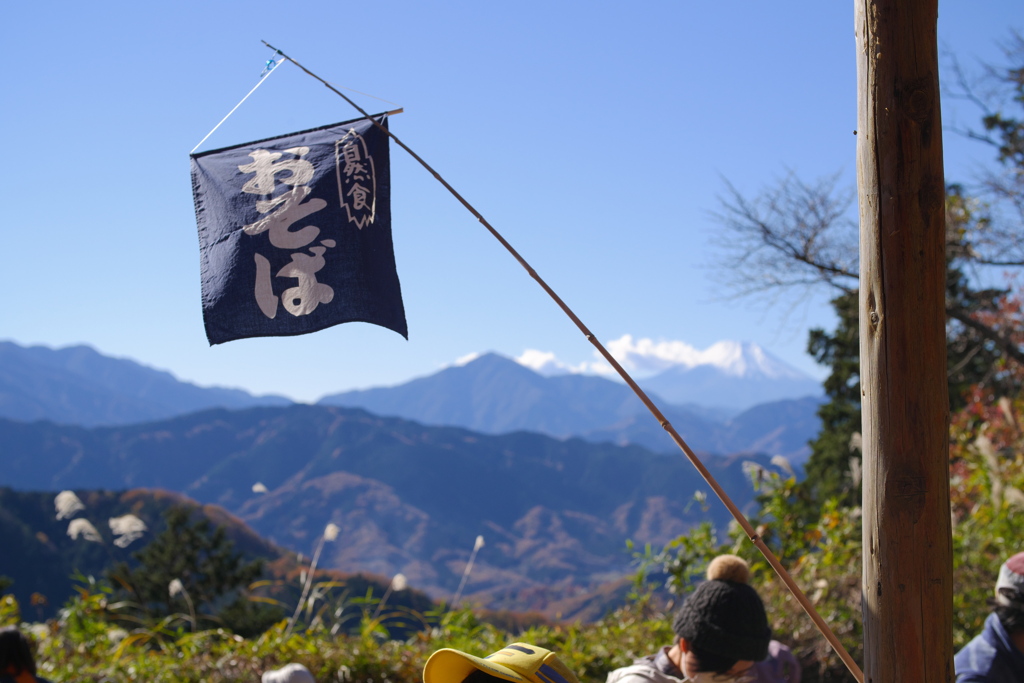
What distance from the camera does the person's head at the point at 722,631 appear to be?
2504mm

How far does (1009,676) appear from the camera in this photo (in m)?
2.75

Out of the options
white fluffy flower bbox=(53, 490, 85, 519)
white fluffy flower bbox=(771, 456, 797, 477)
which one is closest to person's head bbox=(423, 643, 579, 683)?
white fluffy flower bbox=(771, 456, 797, 477)

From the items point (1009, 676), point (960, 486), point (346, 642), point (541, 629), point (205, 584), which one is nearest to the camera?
point (1009, 676)

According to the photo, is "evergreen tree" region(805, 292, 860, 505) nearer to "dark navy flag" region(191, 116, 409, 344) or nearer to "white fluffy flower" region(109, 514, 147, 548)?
"white fluffy flower" region(109, 514, 147, 548)

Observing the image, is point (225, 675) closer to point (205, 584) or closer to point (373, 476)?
point (205, 584)

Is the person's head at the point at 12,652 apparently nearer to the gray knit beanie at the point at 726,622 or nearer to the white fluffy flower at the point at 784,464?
the gray knit beanie at the point at 726,622

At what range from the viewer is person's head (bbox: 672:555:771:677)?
2.50 m

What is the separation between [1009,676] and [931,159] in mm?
2009

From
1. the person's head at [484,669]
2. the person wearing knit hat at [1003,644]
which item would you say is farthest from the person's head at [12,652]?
Answer: the person wearing knit hat at [1003,644]

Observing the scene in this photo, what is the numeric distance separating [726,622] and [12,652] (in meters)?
2.99

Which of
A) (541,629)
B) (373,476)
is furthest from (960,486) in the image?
(373,476)

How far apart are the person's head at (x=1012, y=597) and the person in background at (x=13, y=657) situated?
12.9 feet

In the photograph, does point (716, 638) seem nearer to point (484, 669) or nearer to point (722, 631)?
point (722, 631)

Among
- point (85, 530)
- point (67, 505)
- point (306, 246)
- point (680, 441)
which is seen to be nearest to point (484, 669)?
point (680, 441)
